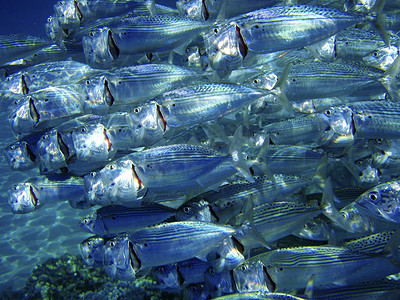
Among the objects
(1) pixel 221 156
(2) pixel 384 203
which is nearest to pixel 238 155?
(1) pixel 221 156

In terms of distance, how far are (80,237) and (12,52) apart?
3.94 meters

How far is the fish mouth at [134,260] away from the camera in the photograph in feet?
8.01

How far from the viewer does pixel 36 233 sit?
6.20 metres

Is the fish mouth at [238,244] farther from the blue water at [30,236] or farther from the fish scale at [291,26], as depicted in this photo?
the blue water at [30,236]

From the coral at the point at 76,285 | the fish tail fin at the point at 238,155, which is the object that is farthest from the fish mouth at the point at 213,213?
the coral at the point at 76,285

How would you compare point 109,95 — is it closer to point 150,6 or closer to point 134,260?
point 134,260

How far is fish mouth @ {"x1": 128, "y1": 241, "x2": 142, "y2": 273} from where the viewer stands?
8.01 feet

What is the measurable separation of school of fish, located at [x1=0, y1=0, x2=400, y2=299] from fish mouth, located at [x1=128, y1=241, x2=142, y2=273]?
0.01 metres

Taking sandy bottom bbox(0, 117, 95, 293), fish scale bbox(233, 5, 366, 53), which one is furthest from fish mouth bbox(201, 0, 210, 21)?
sandy bottom bbox(0, 117, 95, 293)

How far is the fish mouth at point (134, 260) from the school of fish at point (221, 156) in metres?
0.01

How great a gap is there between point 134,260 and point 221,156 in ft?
4.12

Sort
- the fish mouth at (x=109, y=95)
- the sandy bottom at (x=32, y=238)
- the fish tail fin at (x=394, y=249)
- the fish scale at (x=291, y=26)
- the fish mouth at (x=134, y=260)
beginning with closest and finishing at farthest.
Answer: the fish tail fin at (x=394, y=249) → the fish mouth at (x=134, y=260) → the fish scale at (x=291, y=26) → the fish mouth at (x=109, y=95) → the sandy bottom at (x=32, y=238)

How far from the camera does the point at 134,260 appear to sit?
96.7 inches

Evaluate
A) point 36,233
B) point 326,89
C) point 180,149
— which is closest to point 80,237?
point 36,233
